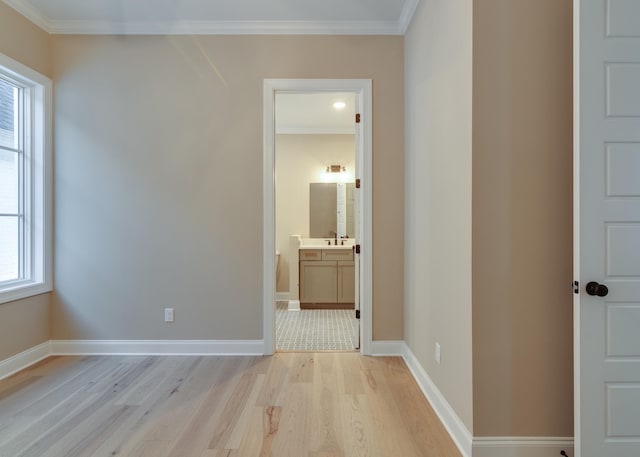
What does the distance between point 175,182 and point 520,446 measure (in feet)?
10.0

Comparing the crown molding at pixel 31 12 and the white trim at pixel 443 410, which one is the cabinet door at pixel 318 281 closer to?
the white trim at pixel 443 410

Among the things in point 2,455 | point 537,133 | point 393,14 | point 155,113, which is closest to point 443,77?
point 537,133

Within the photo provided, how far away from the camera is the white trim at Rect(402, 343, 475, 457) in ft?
5.80

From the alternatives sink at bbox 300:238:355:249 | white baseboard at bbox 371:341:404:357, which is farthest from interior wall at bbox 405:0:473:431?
sink at bbox 300:238:355:249

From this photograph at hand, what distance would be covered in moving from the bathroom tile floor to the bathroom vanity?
14 centimetres

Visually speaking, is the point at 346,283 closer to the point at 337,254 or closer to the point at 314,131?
the point at 337,254

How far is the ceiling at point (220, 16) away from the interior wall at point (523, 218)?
1.24 m

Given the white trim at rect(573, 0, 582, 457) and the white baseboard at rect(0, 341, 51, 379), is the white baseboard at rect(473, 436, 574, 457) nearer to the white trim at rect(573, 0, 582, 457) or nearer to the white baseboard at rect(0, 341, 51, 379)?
the white trim at rect(573, 0, 582, 457)

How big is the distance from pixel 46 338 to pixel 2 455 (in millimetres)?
1512

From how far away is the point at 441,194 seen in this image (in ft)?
7.07

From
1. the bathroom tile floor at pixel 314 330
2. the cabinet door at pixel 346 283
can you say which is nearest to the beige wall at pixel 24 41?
the bathroom tile floor at pixel 314 330

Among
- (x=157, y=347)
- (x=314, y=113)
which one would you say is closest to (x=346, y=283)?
(x=314, y=113)

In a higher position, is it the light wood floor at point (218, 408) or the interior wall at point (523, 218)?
the interior wall at point (523, 218)

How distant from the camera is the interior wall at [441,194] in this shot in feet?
5.89
